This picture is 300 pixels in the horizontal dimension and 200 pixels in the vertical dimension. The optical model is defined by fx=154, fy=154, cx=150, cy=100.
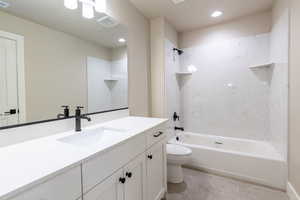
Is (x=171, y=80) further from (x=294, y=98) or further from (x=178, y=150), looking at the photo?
(x=294, y=98)

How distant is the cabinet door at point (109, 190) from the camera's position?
2.62 ft

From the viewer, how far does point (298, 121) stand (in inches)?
59.7

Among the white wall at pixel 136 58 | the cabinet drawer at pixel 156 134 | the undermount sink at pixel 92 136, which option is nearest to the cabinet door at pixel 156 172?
the cabinet drawer at pixel 156 134

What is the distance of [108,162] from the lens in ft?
2.95

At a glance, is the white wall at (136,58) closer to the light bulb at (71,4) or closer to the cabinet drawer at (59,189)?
the light bulb at (71,4)

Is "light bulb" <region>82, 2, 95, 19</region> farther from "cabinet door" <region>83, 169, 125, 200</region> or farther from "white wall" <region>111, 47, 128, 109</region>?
"cabinet door" <region>83, 169, 125, 200</region>

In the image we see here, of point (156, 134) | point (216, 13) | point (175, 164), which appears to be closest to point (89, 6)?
point (156, 134)

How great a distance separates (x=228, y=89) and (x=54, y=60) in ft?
8.89

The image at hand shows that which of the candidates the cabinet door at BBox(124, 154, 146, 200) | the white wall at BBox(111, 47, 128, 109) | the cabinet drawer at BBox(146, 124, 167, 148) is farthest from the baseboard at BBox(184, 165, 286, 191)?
the white wall at BBox(111, 47, 128, 109)

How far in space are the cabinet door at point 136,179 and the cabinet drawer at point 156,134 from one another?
16 cm

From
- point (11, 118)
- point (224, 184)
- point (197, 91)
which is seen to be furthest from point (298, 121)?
point (11, 118)

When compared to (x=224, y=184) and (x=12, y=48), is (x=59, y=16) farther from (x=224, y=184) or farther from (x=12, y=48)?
(x=224, y=184)

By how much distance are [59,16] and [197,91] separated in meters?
2.54

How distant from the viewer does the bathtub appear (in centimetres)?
191
